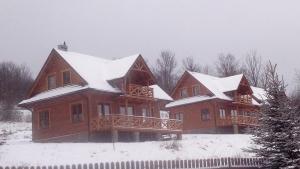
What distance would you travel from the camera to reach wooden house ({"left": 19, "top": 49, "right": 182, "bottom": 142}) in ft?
109

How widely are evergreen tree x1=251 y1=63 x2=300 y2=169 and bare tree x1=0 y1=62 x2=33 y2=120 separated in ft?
185

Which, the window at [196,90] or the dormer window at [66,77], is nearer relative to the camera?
the dormer window at [66,77]

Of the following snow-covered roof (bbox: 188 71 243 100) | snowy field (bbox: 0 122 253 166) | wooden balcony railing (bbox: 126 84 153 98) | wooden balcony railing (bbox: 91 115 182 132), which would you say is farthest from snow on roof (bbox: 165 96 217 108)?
snowy field (bbox: 0 122 253 166)

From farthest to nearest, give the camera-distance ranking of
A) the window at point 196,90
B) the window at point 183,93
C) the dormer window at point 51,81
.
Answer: the window at point 183,93 → the window at point 196,90 → the dormer window at point 51,81

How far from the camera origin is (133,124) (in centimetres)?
3378

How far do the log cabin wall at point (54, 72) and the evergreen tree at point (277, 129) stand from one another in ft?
59.9

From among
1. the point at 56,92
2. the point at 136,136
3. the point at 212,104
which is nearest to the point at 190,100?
the point at 212,104

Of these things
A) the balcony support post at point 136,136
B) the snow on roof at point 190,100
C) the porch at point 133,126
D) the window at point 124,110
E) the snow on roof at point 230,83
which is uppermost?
the snow on roof at point 230,83

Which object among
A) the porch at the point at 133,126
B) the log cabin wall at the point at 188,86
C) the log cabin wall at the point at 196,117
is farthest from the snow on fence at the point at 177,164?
the log cabin wall at the point at 188,86

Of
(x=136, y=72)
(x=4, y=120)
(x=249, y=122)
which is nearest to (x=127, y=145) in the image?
(x=136, y=72)

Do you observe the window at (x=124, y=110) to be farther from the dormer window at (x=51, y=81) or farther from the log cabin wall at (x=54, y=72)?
the dormer window at (x=51, y=81)

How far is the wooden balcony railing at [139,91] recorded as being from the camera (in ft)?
116

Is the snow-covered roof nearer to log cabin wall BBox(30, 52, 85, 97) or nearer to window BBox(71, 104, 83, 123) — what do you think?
window BBox(71, 104, 83, 123)

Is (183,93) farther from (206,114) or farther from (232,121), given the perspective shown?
(232,121)
